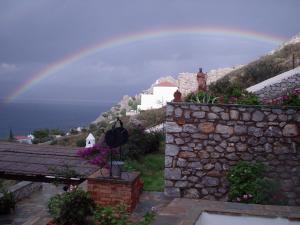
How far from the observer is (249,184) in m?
6.99

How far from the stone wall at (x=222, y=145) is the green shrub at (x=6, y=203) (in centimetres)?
511

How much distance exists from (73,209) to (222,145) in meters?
3.25

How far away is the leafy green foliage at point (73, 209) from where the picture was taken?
17.6 feet

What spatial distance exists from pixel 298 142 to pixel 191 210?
287cm

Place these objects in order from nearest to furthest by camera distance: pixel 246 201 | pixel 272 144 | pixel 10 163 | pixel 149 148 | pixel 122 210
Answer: pixel 122 210, pixel 246 201, pixel 272 144, pixel 10 163, pixel 149 148

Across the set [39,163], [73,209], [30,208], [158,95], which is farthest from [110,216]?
[158,95]

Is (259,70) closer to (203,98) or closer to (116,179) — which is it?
(203,98)

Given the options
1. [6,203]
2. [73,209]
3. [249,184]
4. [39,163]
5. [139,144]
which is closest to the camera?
[73,209]

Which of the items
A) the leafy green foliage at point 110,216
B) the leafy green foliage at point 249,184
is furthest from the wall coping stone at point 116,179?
the leafy green foliage at point 249,184

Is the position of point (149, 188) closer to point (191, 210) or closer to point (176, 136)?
point (176, 136)

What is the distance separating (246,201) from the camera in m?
6.86

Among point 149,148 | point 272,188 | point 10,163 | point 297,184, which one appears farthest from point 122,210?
point 149,148

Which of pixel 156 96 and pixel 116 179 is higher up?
pixel 156 96

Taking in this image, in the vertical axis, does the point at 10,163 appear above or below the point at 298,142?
below
